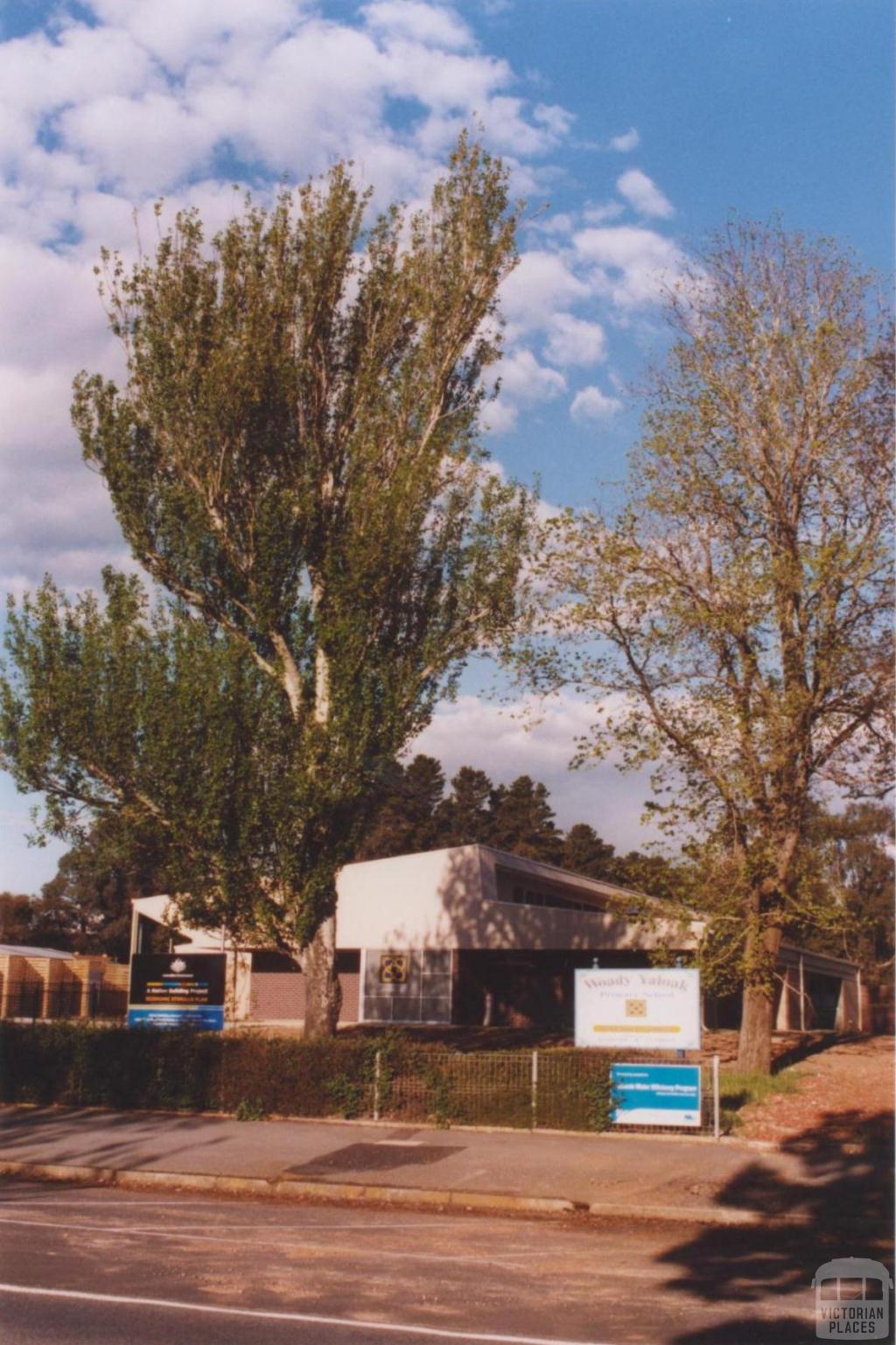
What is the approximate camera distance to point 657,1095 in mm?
18922

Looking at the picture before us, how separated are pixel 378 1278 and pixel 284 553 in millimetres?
16697

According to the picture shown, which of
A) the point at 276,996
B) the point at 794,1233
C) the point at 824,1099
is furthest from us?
the point at 276,996

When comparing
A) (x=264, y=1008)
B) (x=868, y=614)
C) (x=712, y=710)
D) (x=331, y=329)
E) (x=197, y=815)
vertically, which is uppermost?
(x=331, y=329)

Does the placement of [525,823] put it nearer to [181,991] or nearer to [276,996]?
[276,996]

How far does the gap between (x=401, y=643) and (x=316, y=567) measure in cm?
228

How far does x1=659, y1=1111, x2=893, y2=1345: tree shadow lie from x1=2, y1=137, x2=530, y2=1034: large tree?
10.3 meters

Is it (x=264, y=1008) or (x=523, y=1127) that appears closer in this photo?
(x=523, y=1127)

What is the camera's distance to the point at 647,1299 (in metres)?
9.73

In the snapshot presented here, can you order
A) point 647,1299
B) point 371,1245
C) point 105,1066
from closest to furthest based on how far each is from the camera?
point 647,1299
point 371,1245
point 105,1066

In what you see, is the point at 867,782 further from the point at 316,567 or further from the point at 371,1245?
the point at 371,1245

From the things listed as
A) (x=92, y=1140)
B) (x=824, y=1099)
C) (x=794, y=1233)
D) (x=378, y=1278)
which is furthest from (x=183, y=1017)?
(x=378, y=1278)

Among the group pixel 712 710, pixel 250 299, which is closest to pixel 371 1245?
pixel 712 710

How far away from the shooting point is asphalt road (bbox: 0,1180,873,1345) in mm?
8531
